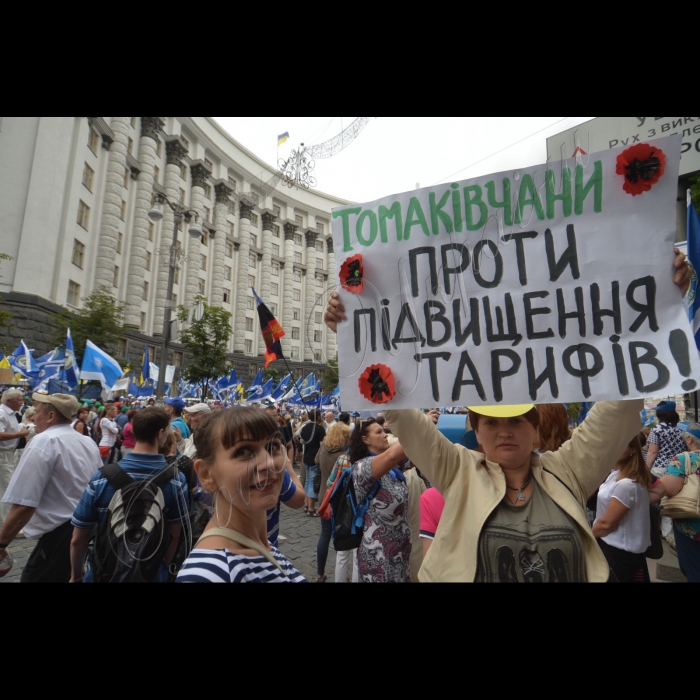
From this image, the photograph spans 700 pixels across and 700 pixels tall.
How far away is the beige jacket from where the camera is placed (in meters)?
1.58

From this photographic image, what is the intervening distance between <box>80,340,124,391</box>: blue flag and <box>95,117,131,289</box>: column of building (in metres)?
18.6

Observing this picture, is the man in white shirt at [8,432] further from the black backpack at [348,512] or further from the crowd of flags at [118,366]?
the black backpack at [348,512]

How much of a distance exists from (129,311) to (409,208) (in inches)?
1207

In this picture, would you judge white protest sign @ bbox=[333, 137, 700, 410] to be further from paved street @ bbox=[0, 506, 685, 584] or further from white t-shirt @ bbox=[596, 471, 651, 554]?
paved street @ bbox=[0, 506, 685, 584]

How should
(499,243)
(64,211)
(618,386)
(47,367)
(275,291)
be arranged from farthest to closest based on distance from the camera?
1. (275,291)
2. (64,211)
3. (47,367)
4. (499,243)
5. (618,386)

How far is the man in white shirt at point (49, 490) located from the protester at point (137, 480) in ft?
1.30

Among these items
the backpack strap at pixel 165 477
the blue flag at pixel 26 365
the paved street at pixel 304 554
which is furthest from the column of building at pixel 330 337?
the blue flag at pixel 26 365

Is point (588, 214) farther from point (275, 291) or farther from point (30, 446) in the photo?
point (275, 291)

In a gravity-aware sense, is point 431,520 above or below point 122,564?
above

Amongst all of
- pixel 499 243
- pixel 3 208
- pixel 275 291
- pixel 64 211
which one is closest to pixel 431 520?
pixel 499 243

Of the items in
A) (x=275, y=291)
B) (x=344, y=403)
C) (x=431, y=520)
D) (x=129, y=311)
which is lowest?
(x=431, y=520)

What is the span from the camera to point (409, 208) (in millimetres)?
2014

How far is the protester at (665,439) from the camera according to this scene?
5434 mm

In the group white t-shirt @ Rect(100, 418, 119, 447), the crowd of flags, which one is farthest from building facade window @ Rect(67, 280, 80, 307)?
white t-shirt @ Rect(100, 418, 119, 447)
